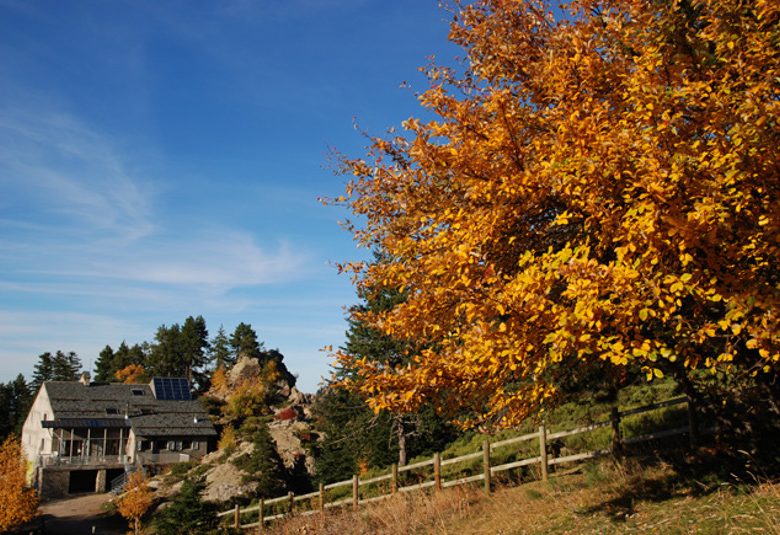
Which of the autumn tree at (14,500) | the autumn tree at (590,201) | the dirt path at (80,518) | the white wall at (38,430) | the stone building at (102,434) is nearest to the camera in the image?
the autumn tree at (590,201)

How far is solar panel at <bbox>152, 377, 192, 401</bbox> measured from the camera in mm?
63969

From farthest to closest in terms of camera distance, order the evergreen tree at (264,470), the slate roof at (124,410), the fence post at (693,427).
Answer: the slate roof at (124,410) < the evergreen tree at (264,470) < the fence post at (693,427)

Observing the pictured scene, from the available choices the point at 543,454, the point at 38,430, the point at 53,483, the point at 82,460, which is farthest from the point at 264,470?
the point at 38,430

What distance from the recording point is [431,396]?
305 inches

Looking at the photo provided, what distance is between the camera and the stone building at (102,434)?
52.3 meters

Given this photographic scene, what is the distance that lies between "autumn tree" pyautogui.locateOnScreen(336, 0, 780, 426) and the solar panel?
6108cm

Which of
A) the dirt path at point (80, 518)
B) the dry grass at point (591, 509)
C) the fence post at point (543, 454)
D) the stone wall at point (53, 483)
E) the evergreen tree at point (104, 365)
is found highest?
the evergreen tree at point (104, 365)

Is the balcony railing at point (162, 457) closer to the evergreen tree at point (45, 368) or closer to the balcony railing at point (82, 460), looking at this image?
the balcony railing at point (82, 460)

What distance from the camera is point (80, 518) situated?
4181 centimetres

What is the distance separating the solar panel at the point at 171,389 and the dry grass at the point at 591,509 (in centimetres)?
5236

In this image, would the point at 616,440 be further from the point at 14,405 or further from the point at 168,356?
the point at 14,405

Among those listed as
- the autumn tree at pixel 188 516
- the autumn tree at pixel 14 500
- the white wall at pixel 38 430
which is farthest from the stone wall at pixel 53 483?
the autumn tree at pixel 188 516

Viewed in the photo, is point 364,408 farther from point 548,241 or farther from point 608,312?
point 608,312

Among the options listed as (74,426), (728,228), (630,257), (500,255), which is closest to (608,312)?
(630,257)
